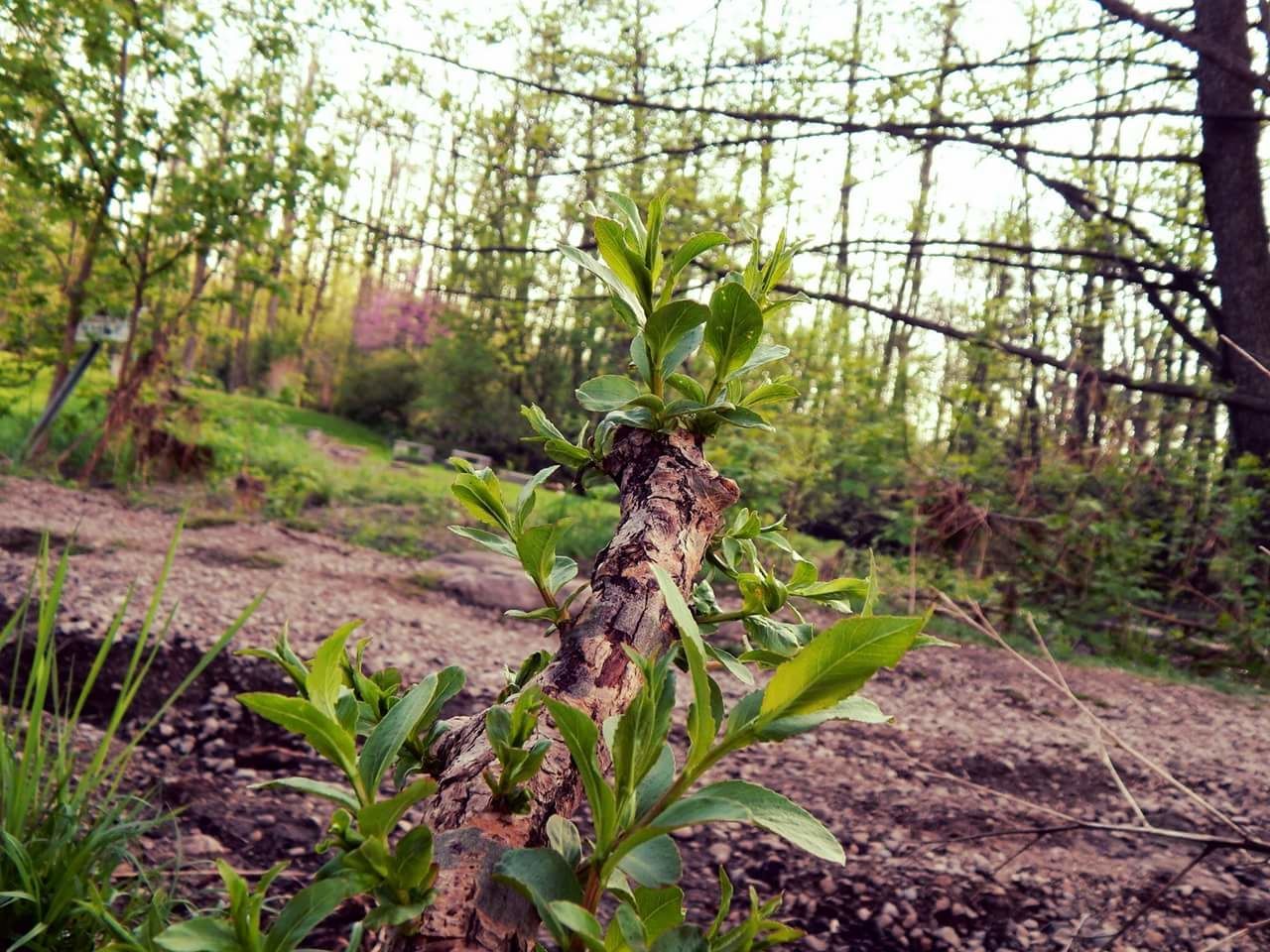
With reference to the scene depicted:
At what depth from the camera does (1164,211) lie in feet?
17.2

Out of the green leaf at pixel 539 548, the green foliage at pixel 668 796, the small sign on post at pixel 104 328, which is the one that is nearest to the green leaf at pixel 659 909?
the green foliage at pixel 668 796

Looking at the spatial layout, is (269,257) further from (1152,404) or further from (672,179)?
(1152,404)

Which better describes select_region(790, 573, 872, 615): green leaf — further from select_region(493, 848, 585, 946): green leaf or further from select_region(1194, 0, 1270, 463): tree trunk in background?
select_region(1194, 0, 1270, 463): tree trunk in background

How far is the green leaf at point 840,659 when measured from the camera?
391 millimetres

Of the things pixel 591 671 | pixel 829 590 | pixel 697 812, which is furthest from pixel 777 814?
pixel 829 590

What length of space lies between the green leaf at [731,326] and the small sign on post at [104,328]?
7.45 m

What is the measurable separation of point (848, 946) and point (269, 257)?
22.8ft

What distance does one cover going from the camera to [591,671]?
55 cm

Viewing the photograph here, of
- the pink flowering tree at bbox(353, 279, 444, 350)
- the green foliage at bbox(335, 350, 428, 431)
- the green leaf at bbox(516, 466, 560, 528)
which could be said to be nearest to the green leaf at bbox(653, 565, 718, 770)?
the green leaf at bbox(516, 466, 560, 528)

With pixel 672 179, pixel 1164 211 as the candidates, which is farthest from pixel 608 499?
pixel 1164 211

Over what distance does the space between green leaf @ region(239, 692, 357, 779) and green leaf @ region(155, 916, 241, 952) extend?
0.09 meters

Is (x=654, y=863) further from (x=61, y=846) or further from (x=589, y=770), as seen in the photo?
(x=61, y=846)

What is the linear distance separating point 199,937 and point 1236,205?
5636 mm

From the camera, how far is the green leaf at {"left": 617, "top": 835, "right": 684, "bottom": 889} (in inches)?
17.0
